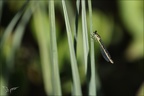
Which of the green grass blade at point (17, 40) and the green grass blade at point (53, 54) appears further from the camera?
the green grass blade at point (17, 40)

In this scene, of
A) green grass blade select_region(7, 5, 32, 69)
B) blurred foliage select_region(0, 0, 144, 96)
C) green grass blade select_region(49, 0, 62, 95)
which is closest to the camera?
green grass blade select_region(49, 0, 62, 95)

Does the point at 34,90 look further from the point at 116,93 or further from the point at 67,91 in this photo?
the point at 116,93

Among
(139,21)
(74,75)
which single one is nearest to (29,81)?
(139,21)

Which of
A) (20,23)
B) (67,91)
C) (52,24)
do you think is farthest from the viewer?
(67,91)

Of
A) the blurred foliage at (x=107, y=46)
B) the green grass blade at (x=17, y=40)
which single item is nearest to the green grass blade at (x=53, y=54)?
the green grass blade at (x=17, y=40)

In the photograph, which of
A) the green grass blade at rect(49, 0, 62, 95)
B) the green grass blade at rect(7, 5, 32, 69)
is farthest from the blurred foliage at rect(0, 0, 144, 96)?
the green grass blade at rect(49, 0, 62, 95)

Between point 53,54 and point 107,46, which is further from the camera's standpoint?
point 107,46

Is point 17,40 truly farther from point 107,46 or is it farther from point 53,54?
point 107,46

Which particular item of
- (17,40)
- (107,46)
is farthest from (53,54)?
(107,46)

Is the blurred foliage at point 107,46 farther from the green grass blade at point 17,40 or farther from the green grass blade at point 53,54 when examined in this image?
the green grass blade at point 53,54

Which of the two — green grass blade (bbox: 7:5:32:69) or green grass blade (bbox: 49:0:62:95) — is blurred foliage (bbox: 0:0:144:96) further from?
green grass blade (bbox: 49:0:62:95)

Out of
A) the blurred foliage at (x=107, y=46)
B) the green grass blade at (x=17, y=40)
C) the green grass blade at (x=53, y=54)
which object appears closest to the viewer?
the green grass blade at (x=53, y=54)
